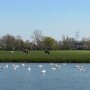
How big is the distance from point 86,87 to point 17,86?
4719 millimetres

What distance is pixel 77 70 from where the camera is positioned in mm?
46375

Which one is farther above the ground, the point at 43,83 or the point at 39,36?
the point at 39,36

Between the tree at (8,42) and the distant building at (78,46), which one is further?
the distant building at (78,46)

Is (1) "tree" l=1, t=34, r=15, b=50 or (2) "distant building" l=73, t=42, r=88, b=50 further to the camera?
(2) "distant building" l=73, t=42, r=88, b=50

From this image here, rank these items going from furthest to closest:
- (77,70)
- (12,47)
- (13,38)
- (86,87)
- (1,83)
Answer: (13,38) → (12,47) → (77,70) → (1,83) → (86,87)

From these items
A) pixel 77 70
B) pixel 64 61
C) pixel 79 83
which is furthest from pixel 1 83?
pixel 64 61

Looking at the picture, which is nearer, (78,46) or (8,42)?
(8,42)

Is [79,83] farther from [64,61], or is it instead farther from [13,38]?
[13,38]

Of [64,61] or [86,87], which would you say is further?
[64,61]

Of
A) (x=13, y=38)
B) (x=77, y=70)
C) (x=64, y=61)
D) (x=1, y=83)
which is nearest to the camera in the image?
(x=1, y=83)

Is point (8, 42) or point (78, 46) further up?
point (8, 42)

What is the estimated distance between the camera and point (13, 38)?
166500 millimetres

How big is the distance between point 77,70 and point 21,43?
363 feet

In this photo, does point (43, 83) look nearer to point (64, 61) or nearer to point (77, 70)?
point (77, 70)
